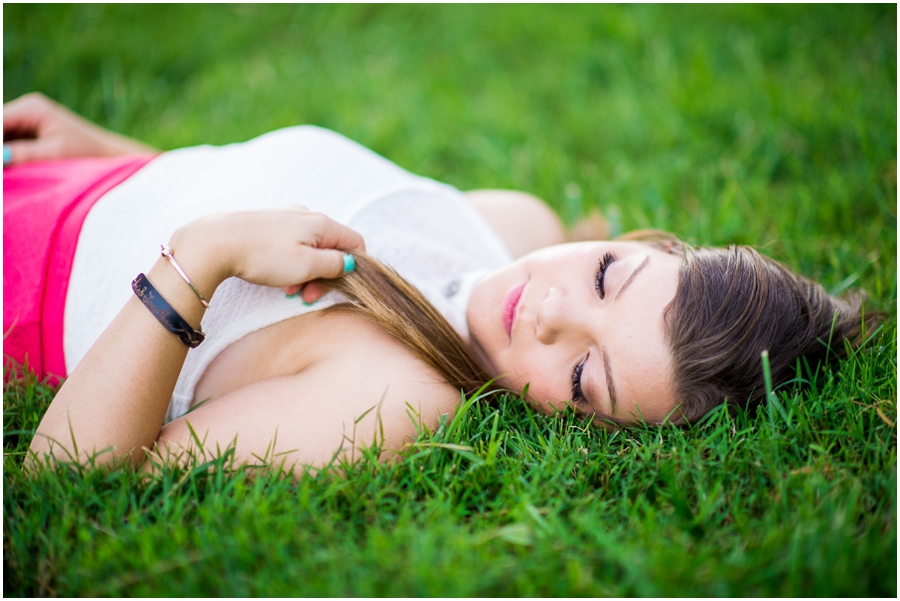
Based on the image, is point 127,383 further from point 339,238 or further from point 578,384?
point 578,384

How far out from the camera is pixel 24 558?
1.50 m

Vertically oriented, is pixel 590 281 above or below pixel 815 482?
above

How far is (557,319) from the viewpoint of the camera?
1963 millimetres

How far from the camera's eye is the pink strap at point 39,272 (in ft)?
6.83

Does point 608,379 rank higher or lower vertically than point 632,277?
lower

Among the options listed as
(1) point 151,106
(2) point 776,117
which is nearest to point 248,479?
(1) point 151,106

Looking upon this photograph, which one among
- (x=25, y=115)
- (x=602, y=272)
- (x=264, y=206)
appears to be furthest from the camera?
(x=25, y=115)

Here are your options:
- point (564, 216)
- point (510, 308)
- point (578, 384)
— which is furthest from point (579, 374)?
point (564, 216)

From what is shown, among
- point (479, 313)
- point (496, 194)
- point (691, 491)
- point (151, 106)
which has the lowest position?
point (691, 491)

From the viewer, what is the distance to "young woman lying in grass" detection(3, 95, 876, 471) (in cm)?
178

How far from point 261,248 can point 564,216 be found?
6.42ft

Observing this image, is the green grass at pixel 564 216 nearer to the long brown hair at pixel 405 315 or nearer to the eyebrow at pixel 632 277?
the long brown hair at pixel 405 315

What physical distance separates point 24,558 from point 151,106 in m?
3.29

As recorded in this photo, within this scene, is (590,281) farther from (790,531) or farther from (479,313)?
(790,531)
